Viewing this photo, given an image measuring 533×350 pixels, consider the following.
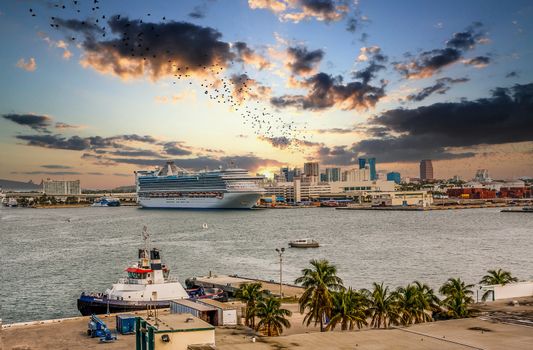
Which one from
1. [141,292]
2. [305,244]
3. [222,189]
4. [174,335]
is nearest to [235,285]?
[141,292]

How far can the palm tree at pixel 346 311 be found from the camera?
2553cm

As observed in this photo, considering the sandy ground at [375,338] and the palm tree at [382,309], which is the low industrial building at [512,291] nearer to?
the sandy ground at [375,338]

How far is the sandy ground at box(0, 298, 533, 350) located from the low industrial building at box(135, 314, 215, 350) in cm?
77

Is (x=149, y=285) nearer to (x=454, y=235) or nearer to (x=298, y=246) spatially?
(x=298, y=246)

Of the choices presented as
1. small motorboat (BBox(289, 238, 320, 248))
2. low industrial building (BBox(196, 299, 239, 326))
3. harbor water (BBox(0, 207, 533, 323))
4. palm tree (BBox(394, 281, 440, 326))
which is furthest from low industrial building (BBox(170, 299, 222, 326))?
small motorboat (BBox(289, 238, 320, 248))

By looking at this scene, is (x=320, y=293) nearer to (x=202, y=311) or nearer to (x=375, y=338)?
(x=375, y=338)

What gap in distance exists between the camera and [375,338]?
21188 millimetres

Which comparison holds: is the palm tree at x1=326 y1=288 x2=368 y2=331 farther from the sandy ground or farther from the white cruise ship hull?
the white cruise ship hull

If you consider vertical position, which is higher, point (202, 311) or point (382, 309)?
point (382, 309)

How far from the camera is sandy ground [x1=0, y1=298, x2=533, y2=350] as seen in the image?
20125 mm

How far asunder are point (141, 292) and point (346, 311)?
16.6m

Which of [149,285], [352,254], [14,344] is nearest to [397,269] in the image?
[352,254]

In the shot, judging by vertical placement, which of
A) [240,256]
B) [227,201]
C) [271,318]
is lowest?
[240,256]

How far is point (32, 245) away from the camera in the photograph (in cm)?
9012
